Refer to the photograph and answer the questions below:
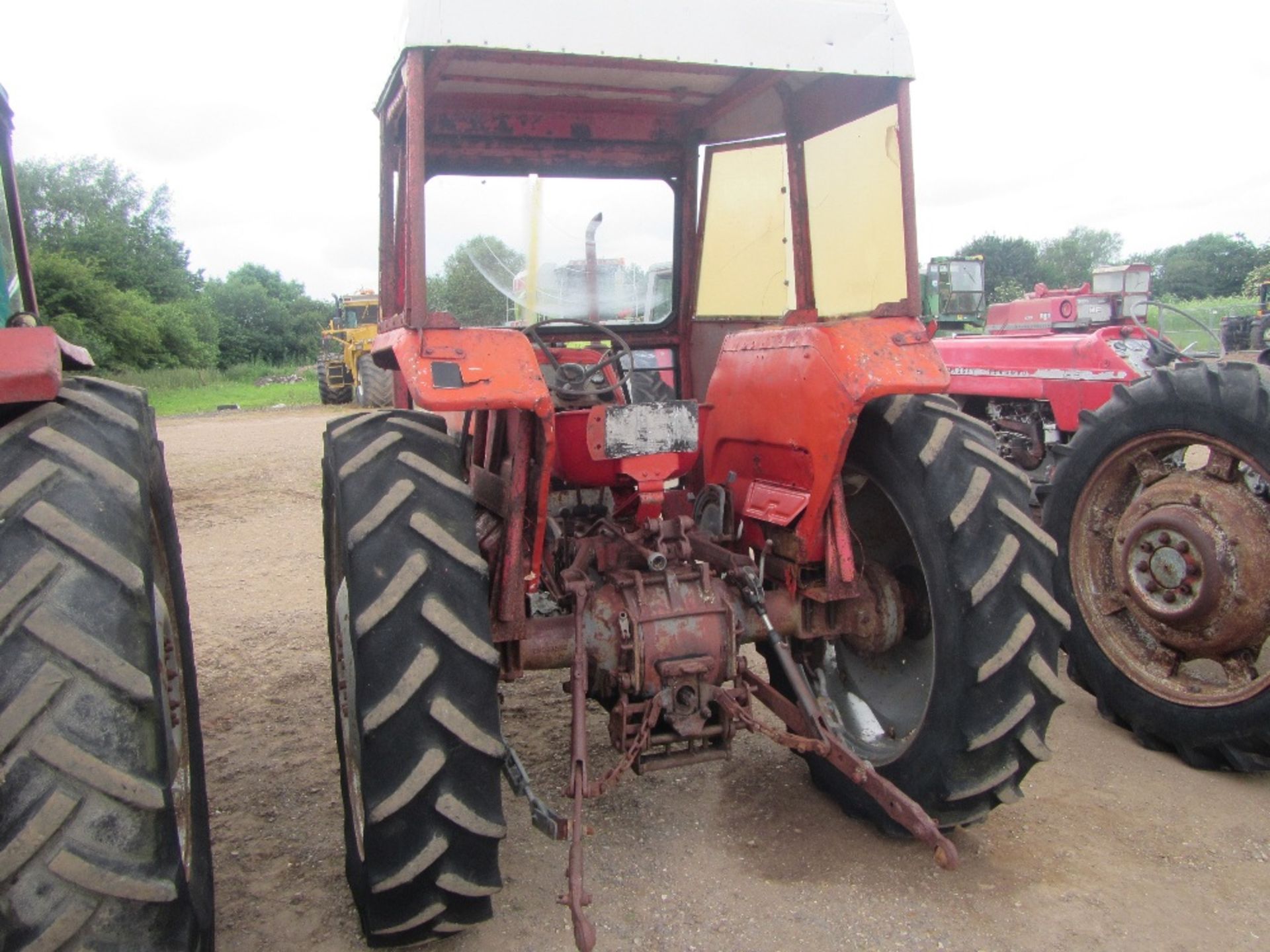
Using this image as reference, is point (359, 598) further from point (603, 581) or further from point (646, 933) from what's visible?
point (646, 933)

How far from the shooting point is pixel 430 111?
3.56m

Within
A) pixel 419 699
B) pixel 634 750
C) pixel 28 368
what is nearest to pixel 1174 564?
pixel 634 750

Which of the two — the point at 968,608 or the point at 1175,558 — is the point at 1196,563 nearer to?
the point at 1175,558

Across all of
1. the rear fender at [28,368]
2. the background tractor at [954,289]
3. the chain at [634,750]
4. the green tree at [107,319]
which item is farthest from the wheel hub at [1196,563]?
the green tree at [107,319]

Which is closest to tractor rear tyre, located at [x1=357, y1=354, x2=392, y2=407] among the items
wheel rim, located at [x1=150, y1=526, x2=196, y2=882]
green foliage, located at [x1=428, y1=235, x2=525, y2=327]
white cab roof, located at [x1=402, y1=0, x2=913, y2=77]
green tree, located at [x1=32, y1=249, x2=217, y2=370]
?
green tree, located at [x1=32, y1=249, x2=217, y2=370]

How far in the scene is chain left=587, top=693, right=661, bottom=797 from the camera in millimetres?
2596

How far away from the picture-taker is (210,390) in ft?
105

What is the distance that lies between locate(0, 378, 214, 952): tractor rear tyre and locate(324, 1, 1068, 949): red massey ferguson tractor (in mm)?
553

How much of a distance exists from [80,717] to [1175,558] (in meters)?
3.68

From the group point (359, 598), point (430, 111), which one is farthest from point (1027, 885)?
point (430, 111)

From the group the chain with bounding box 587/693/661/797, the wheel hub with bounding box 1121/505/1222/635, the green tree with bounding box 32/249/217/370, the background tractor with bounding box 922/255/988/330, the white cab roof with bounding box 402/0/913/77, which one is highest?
the green tree with bounding box 32/249/217/370

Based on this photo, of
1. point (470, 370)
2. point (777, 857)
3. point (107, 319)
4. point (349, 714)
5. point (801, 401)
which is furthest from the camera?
point (107, 319)

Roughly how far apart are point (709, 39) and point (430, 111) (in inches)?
54.5

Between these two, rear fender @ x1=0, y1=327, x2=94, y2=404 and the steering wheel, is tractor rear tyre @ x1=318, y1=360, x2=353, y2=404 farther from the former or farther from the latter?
rear fender @ x1=0, y1=327, x2=94, y2=404
